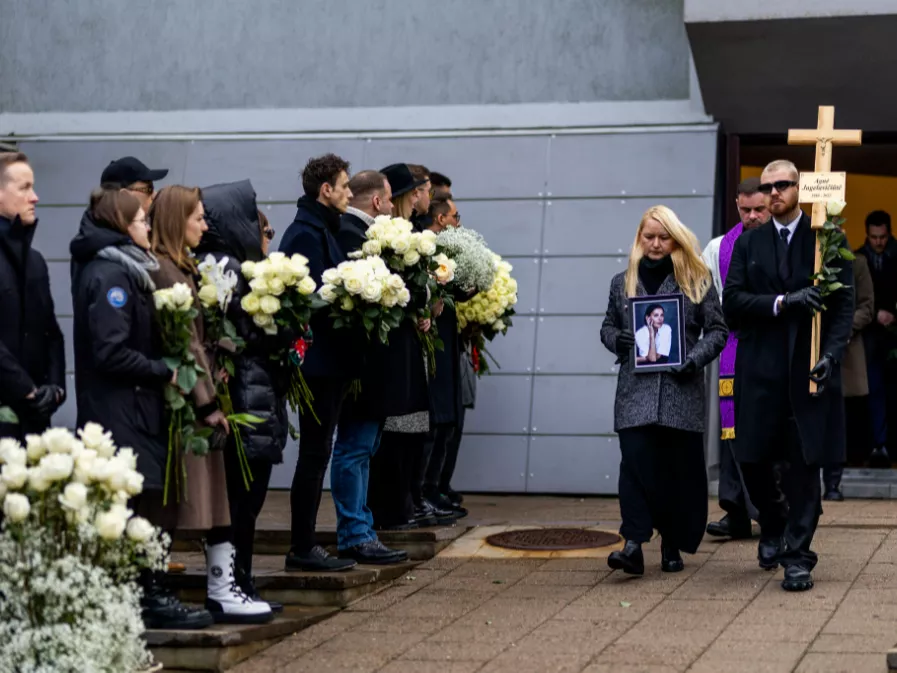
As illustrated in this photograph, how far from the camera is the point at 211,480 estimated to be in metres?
6.81

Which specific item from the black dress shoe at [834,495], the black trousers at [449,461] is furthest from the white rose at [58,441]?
the black dress shoe at [834,495]

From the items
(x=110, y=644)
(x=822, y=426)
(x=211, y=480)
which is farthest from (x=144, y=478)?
(x=822, y=426)

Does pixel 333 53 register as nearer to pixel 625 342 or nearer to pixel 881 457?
pixel 625 342

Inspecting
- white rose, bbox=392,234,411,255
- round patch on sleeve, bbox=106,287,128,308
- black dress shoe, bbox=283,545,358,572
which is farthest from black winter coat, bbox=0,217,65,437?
white rose, bbox=392,234,411,255

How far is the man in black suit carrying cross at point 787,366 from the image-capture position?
8.02 m

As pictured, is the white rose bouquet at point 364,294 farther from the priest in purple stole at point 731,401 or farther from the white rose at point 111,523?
the white rose at point 111,523

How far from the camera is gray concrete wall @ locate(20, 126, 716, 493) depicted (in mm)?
11789

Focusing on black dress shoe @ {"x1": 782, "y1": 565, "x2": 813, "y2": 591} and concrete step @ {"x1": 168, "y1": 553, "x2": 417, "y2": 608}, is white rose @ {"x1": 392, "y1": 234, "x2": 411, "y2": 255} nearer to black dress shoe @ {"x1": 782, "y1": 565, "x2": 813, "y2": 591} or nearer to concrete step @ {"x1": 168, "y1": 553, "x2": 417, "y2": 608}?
concrete step @ {"x1": 168, "y1": 553, "x2": 417, "y2": 608}

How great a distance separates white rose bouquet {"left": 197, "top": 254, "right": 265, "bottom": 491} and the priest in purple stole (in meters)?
3.40

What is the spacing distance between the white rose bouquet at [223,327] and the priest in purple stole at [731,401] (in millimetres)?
3397

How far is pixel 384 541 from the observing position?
30.1 ft

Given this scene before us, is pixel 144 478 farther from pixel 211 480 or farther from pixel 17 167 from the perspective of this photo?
pixel 17 167

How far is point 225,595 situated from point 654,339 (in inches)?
108

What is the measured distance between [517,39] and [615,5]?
31.3 inches
